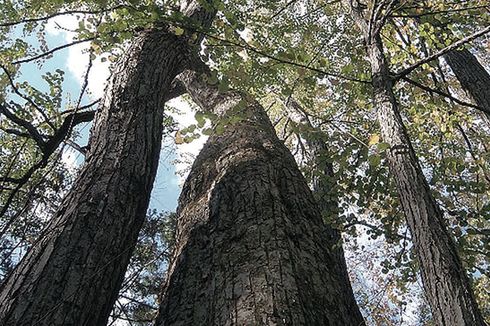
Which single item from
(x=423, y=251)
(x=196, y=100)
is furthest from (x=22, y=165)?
(x=423, y=251)

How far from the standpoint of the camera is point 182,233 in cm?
244

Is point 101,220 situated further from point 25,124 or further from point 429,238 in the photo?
point 429,238

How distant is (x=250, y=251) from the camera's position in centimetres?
189

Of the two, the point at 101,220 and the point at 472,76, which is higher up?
the point at 472,76

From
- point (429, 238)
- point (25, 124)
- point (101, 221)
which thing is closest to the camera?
point (429, 238)

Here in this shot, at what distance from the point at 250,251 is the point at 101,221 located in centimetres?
88

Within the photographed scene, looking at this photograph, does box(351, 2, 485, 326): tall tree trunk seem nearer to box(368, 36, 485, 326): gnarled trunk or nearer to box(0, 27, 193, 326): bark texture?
box(368, 36, 485, 326): gnarled trunk

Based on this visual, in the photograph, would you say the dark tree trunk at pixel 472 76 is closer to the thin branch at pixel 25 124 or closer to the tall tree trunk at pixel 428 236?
the tall tree trunk at pixel 428 236

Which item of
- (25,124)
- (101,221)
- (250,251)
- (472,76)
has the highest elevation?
(472,76)

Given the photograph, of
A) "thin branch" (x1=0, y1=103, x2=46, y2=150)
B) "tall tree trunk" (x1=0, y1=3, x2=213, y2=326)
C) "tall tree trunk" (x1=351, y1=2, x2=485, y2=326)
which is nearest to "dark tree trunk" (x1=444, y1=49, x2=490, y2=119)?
"tall tree trunk" (x1=351, y1=2, x2=485, y2=326)

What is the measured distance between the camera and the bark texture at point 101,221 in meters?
1.81

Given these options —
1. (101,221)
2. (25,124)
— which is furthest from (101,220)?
(25,124)

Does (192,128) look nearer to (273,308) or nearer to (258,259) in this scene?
(258,259)

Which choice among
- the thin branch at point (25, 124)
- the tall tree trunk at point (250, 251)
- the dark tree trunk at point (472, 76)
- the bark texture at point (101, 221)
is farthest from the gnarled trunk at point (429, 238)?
the dark tree trunk at point (472, 76)
